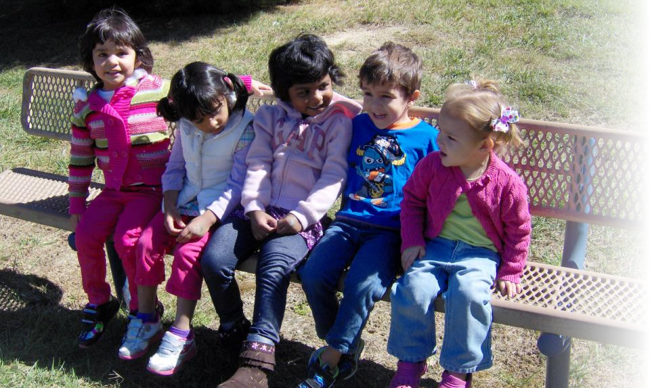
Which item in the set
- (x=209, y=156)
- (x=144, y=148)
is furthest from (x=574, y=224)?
(x=144, y=148)

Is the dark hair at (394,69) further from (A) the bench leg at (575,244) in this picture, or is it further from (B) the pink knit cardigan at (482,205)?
(A) the bench leg at (575,244)

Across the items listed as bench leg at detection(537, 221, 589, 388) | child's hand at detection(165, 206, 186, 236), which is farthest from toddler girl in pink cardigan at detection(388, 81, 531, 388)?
child's hand at detection(165, 206, 186, 236)

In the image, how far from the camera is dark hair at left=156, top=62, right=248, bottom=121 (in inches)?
120

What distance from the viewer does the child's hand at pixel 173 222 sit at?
10.3 ft

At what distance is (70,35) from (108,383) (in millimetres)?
6075

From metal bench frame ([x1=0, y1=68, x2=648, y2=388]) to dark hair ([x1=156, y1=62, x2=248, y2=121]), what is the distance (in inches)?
14.7

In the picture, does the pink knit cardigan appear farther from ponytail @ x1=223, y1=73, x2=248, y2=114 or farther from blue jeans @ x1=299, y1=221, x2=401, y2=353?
ponytail @ x1=223, y1=73, x2=248, y2=114

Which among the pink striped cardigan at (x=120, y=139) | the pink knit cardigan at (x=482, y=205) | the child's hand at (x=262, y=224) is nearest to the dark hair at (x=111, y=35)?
the pink striped cardigan at (x=120, y=139)

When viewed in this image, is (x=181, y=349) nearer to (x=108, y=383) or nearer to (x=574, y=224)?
(x=108, y=383)

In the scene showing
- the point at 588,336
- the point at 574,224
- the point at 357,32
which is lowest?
the point at 588,336

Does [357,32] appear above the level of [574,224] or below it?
above

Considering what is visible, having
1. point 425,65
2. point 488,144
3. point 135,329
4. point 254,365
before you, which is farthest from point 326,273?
point 425,65

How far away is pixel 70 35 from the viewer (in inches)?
328

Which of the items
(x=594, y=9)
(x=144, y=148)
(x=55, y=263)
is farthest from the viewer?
(x=594, y=9)
